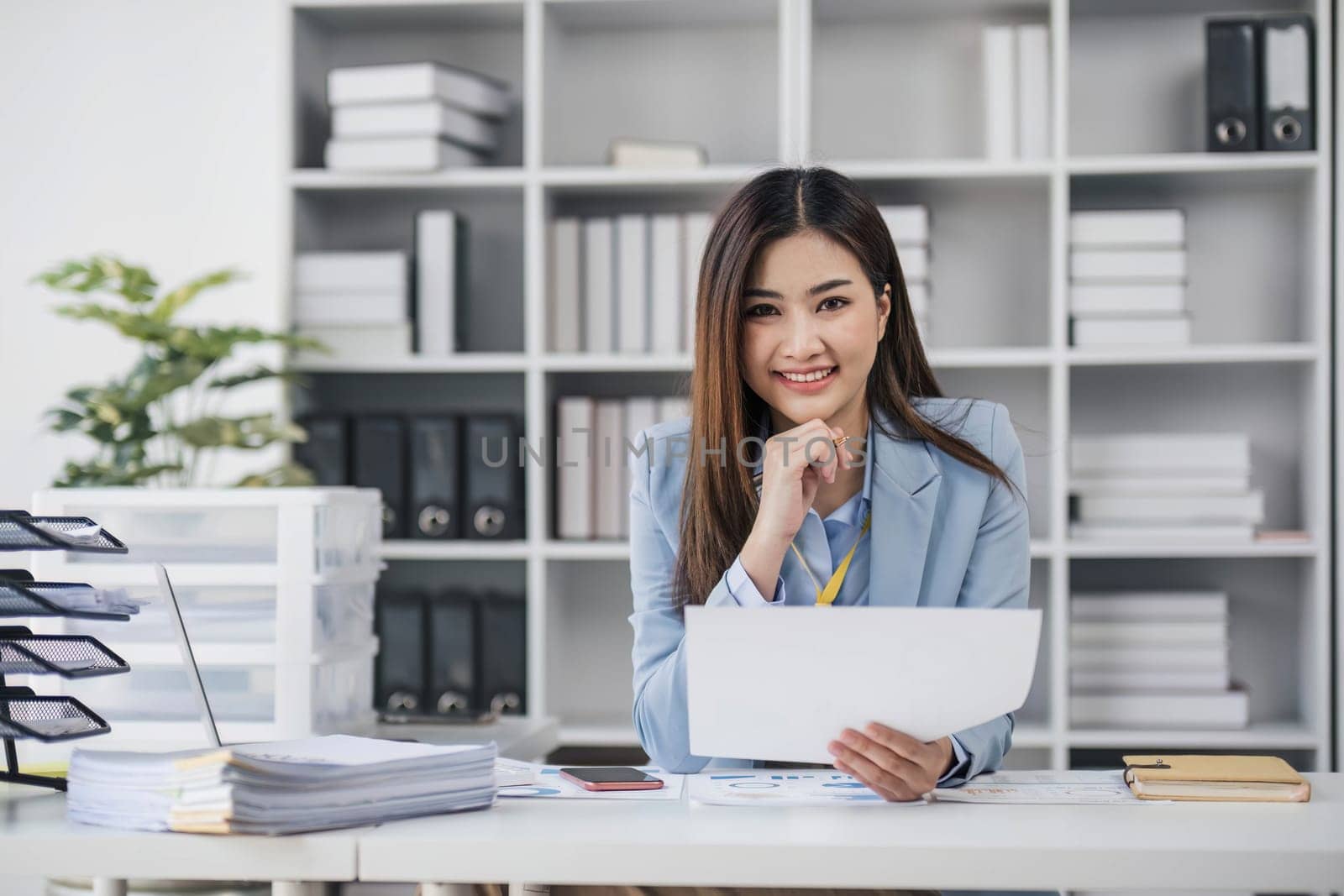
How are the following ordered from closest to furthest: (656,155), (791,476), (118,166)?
(791,476) < (656,155) < (118,166)

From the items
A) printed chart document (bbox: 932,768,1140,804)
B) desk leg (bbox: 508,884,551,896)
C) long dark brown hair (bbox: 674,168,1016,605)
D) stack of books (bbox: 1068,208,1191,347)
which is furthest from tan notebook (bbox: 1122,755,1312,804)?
stack of books (bbox: 1068,208,1191,347)

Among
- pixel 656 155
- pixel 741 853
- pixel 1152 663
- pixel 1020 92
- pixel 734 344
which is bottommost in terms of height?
pixel 1152 663

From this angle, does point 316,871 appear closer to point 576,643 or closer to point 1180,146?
point 576,643

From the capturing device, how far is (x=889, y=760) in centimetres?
112

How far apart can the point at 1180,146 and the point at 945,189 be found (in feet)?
1.81

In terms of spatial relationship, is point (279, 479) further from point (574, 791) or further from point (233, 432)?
point (574, 791)

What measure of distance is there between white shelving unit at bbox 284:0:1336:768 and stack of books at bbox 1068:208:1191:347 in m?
0.07

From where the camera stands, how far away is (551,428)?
9.07 ft

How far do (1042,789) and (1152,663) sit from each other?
153 centimetres

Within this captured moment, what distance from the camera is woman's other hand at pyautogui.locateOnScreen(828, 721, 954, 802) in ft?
3.63

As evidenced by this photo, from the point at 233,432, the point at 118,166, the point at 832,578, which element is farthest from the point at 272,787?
the point at 118,166

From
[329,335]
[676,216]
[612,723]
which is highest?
[676,216]

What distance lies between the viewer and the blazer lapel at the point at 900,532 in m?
1.53

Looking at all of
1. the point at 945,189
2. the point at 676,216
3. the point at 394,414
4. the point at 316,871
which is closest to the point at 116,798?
the point at 316,871
